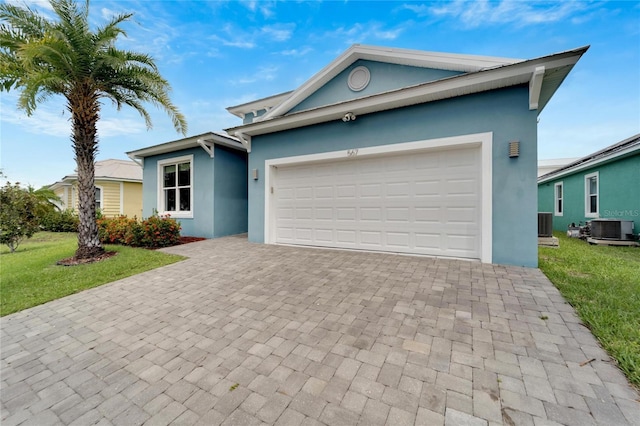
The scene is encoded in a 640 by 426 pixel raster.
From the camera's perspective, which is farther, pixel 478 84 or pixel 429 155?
pixel 429 155

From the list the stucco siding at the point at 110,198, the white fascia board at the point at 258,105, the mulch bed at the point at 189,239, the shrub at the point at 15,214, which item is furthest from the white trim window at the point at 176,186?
the stucco siding at the point at 110,198

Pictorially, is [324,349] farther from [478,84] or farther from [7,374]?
[478,84]

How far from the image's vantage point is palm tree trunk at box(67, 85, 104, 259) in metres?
6.31

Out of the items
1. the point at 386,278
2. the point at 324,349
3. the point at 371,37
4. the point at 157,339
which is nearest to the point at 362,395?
the point at 324,349

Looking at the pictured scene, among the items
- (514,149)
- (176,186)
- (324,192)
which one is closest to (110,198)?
(176,186)

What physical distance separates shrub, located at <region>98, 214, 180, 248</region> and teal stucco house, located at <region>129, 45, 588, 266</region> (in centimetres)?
278

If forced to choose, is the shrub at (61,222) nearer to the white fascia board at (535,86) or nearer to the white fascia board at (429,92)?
the white fascia board at (429,92)

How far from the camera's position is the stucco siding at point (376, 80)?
643 cm

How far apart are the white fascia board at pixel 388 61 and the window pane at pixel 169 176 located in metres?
5.22

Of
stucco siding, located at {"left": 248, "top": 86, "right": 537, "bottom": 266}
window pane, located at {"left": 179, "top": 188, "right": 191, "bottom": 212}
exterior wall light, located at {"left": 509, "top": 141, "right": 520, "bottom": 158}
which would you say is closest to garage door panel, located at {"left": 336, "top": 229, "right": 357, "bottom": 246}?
stucco siding, located at {"left": 248, "top": 86, "right": 537, "bottom": 266}

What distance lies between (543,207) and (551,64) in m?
13.7

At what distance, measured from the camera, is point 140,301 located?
3734 mm

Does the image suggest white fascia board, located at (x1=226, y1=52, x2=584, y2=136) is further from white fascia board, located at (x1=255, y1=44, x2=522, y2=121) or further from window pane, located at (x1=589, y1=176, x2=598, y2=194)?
window pane, located at (x1=589, y1=176, x2=598, y2=194)

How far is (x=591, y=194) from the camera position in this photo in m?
10.1
